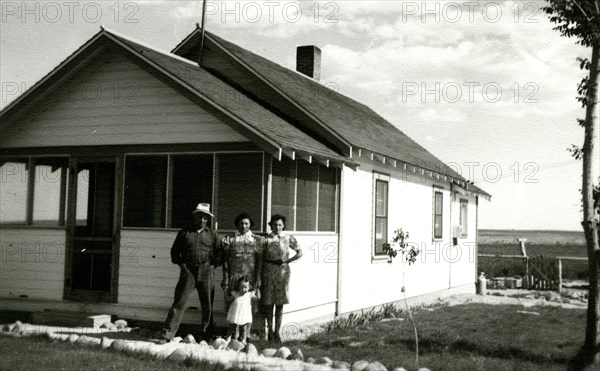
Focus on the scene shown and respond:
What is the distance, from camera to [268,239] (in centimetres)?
1106

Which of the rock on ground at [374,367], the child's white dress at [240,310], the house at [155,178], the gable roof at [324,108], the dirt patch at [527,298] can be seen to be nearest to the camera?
the rock on ground at [374,367]

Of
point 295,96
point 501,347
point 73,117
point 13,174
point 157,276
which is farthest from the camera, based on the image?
point 295,96

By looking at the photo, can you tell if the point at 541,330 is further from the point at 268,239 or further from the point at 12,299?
the point at 12,299

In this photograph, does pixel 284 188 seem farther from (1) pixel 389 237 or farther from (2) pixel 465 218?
(2) pixel 465 218

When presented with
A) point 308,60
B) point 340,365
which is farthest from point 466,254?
point 340,365

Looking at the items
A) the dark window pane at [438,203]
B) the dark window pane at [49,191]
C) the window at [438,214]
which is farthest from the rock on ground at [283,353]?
the dark window pane at [438,203]

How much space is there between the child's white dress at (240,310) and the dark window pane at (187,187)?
2378 millimetres

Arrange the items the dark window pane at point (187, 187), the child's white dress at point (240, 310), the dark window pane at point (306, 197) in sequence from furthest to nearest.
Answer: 1. the dark window pane at point (306, 197)
2. the dark window pane at point (187, 187)
3. the child's white dress at point (240, 310)

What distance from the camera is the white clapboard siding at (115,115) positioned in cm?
1204

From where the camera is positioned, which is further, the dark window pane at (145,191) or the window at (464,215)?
the window at (464,215)

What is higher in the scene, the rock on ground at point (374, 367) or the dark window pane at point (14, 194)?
the dark window pane at point (14, 194)

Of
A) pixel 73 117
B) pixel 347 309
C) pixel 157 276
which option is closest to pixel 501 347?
pixel 347 309

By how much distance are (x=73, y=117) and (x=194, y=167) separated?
267 cm

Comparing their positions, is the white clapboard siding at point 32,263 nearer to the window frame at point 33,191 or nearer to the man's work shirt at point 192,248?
the window frame at point 33,191
